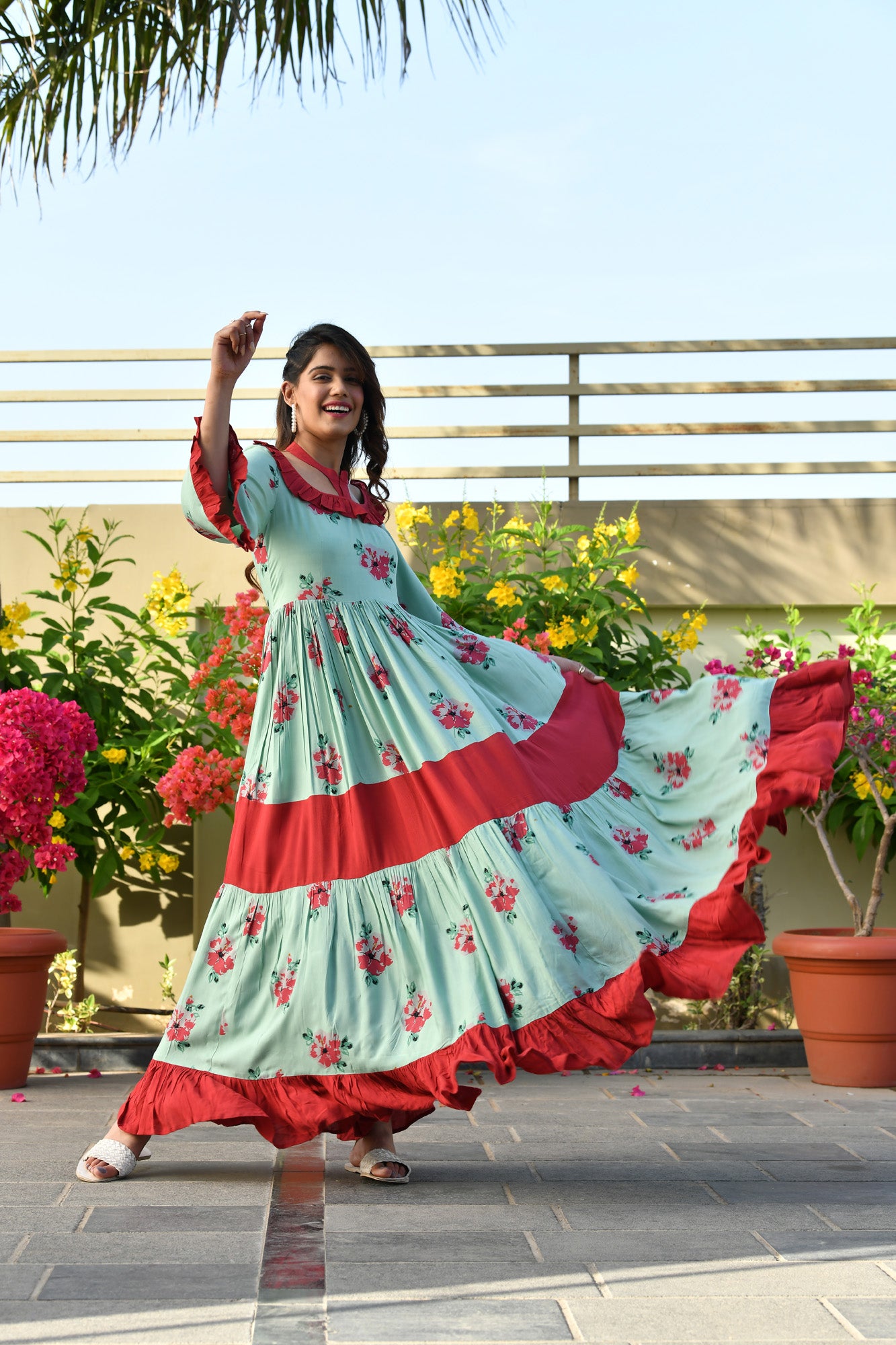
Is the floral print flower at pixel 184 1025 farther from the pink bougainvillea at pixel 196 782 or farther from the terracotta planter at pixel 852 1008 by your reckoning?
the terracotta planter at pixel 852 1008

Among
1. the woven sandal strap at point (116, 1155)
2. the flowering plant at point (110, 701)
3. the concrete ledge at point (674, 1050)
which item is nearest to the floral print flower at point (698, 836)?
the woven sandal strap at point (116, 1155)

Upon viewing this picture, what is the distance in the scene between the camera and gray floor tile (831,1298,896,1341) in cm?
183

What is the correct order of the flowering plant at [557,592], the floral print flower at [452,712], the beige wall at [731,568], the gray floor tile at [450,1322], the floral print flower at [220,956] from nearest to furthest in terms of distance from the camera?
the gray floor tile at [450,1322], the floral print flower at [220,956], the floral print flower at [452,712], the flowering plant at [557,592], the beige wall at [731,568]

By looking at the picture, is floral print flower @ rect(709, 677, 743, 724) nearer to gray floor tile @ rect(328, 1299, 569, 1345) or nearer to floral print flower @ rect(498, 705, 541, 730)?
floral print flower @ rect(498, 705, 541, 730)

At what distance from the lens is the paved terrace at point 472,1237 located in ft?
6.12

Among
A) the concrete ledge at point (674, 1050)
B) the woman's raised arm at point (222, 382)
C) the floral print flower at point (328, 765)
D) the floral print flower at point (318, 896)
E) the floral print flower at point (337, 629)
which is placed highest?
the woman's raised arm at point (222, 382)

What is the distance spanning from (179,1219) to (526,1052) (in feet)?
2.33

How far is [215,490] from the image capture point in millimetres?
2604

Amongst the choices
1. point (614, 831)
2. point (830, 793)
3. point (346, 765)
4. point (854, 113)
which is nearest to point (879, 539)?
point (830, 793)

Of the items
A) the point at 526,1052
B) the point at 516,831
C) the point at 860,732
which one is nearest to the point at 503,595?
the point at 860,732

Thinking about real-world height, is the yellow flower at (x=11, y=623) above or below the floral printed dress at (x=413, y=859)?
above

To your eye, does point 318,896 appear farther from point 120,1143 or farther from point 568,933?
point 120,1143

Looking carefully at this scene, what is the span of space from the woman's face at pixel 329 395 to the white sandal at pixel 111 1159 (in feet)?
5.17

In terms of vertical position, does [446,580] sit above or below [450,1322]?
above
